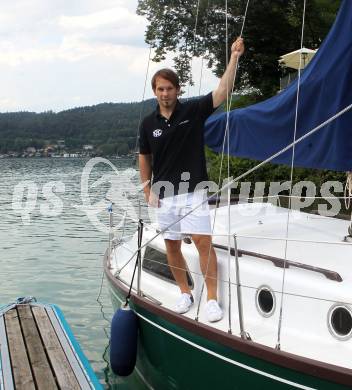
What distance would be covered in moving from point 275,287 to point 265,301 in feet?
0.50

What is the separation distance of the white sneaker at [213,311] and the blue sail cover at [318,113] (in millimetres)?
1504

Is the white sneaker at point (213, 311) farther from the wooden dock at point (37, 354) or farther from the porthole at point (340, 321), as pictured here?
the wooden dock at point (37, 354)

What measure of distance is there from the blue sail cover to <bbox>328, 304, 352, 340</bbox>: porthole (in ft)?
4.39

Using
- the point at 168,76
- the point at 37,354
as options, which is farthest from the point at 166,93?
the point at 37,354

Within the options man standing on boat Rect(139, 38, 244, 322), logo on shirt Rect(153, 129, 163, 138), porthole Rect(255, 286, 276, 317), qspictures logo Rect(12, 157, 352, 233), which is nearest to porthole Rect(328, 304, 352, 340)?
porthole Rect(255, 286, 276, 317)

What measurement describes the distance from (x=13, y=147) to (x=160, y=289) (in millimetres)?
103203

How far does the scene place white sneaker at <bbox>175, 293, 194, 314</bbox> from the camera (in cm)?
502

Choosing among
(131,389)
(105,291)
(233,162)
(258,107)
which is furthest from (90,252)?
(258,107)

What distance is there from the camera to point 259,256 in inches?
189

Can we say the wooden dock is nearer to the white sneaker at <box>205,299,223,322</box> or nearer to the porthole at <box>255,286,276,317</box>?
the white sneaker at <box>205,299,223,322</box>

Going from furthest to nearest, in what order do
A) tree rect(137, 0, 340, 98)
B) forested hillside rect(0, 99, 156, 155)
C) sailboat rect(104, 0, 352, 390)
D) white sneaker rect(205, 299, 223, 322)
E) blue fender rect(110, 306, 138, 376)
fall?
1. forested hillside rect(0, 99, 156, 155)
2. tree rect(137, 0, 340, 98)
3. blue fender rect(110, 306, 138, 376)
4. white sneaker rect(205, 299, 223, 322)
5. sailboat rect(104, 0, 352, 390)

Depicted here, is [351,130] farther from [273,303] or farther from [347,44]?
[273,303]

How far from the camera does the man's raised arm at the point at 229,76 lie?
4.48 metres

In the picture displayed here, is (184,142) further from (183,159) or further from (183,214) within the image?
(183,214)
